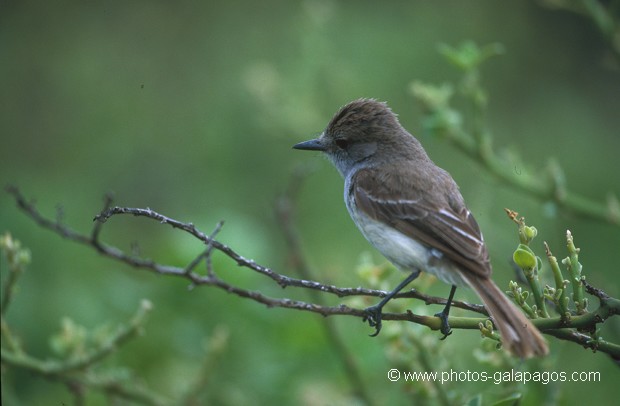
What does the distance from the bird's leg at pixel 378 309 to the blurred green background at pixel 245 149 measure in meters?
0.18

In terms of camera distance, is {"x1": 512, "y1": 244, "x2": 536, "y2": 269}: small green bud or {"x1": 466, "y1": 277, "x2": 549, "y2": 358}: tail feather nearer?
{"x1": 512, "y1": 244, "x2": 536, "y2": 269}: small green bud

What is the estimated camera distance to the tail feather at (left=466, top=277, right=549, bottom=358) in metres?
2.72

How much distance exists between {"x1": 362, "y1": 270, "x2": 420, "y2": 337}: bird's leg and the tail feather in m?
0.38

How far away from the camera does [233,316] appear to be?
504 cm

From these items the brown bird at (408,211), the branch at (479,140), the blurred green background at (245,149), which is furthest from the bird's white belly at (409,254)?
the branch at (479,140)

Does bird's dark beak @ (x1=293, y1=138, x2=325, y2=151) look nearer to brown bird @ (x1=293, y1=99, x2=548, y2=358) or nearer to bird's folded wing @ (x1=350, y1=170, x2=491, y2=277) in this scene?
brown bird @ (x1=293, y1=99, x2=548, y2=358)

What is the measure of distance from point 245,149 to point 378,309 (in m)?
4.58

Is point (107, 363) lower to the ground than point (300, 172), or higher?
lower

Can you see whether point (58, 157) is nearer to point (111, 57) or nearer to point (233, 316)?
point (111, 57)

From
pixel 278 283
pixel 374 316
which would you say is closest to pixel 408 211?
pixel 374 316

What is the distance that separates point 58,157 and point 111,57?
144 centimetres

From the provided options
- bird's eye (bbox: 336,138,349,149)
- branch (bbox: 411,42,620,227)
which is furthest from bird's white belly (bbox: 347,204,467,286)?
bird's eye (bbox: 336,138,349,149)

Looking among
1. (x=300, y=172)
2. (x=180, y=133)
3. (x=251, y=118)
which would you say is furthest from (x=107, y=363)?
(x=180, y=133)

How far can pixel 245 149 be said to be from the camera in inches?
311
